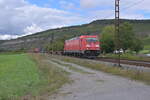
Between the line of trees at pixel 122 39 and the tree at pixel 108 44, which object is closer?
the tree at pixel 108 44

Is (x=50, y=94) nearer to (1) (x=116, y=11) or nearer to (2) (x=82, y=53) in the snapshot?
(1) (x=116, y=11)

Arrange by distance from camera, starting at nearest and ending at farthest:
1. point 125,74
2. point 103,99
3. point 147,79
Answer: point 103,99, point 147,79, point 125,74

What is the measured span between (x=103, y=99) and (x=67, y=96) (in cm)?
199

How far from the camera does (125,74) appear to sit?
21.4 m

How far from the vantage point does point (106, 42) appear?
89.4m

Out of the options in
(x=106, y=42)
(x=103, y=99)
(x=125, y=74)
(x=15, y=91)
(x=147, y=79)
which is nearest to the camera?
(x=103, y=99)

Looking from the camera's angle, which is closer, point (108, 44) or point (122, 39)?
point (122, 39)

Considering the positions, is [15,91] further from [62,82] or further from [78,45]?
[78,45]

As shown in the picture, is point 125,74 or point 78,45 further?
point 78,45

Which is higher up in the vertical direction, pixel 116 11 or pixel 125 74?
pixel 116 11

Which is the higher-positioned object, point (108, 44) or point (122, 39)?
point (122, 39)

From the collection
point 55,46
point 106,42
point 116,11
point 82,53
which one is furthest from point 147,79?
point 55,46

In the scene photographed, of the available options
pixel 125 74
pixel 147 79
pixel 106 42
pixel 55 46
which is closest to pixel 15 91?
pixel 147 79

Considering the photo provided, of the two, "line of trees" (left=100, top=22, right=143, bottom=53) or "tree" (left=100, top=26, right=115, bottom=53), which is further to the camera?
"line of trees" (left=100, top=22, right=143, bottom=53)
